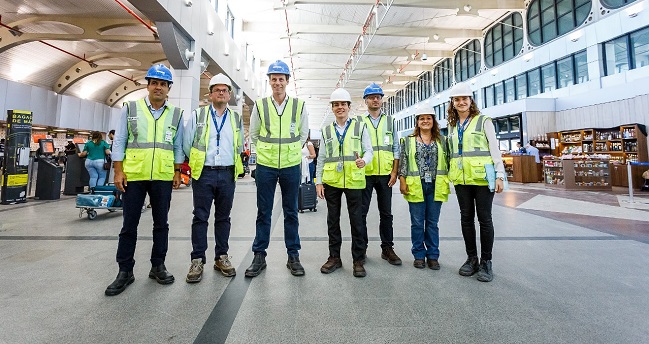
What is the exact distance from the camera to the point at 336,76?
2589 centimetres

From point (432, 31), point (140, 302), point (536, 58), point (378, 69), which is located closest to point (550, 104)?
point (536, 58)

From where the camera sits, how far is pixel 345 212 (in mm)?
5566

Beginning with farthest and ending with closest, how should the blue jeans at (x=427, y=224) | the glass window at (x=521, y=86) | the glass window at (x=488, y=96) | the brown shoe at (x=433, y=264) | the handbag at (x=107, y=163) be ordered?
the glass window at (x=488, y=96) → the glass window at (x=521, y=86) → the handbag at (x=107, y=163) → the blue jeans at (x=427, y=224) → the brown shoe at (x=433, y=264)

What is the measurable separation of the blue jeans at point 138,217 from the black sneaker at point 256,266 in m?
0.73

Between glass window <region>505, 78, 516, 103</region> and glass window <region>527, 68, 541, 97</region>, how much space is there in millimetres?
1009

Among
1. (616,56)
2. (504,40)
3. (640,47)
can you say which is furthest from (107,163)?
(504,40)

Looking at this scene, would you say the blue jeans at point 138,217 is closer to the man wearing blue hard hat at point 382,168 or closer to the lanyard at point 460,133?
the man wearing blue hard hat at point 382,168

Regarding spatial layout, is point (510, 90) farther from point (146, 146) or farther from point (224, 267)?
point (146, 146)

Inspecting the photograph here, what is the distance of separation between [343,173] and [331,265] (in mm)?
846

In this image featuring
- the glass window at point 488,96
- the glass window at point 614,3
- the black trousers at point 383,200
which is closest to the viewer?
the black trousers at point 383,200

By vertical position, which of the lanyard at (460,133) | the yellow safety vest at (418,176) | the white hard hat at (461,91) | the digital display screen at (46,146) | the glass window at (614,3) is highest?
the glass window at (614,3)

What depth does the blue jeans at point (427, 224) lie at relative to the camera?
9.20ft

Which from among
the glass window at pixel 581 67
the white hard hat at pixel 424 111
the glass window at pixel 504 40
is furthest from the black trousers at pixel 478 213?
the glass window at pixel 504 40

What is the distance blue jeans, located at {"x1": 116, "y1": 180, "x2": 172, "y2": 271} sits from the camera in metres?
2.33
